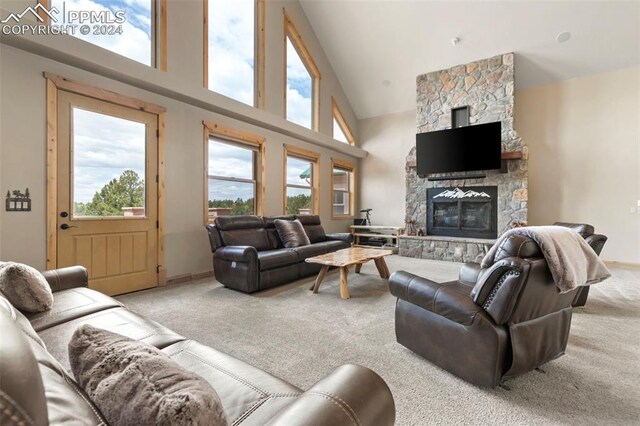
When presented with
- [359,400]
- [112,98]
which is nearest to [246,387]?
[359,400]

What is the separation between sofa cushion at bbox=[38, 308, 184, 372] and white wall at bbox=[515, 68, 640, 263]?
22.1 feet

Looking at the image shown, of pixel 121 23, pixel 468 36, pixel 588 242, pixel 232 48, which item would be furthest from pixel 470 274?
pixel 468 36

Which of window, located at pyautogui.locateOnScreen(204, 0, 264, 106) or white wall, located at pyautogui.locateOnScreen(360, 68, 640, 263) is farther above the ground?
window, located at pyautogui.locateOnScreen(204, 0, 264, 106)

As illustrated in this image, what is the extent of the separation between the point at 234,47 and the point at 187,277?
386cm

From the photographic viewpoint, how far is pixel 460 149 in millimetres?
5836

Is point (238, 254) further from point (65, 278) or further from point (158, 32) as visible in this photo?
point (158, 32)

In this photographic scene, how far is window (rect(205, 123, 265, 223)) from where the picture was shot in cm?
470

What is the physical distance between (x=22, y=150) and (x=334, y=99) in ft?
20.2

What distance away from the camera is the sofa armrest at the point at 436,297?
68.7 inches

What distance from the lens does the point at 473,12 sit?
526 centimetres

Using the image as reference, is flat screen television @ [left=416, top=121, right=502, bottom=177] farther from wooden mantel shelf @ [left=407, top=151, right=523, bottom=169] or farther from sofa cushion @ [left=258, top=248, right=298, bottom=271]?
sofa cushion @ [left=258, top=248, right=298, bottom=271]

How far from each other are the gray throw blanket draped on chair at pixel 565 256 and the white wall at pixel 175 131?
3875 mm

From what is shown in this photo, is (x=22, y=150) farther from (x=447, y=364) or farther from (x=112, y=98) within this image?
(x=447, y=364)

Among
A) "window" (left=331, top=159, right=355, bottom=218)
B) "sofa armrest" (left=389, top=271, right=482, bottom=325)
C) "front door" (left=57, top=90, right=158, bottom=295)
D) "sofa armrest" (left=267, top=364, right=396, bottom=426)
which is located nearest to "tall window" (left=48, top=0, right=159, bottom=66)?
"front door" (left=57, top=90, right=158, bottom=295)
